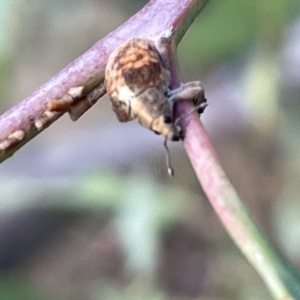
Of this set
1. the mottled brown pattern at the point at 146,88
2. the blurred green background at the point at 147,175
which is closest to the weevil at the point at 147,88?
the mottled brown pattern at the point at 146,88

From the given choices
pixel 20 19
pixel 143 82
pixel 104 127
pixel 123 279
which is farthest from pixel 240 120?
pixel 143 82

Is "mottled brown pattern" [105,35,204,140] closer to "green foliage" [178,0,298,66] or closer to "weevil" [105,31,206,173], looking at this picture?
"weevil" [105,31,206,173]

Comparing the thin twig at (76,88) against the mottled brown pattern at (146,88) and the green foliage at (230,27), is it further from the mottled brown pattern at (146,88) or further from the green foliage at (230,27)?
the green foliage at (230,27)

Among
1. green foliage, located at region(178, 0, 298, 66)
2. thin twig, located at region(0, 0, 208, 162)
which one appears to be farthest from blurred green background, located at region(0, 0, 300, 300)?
thin twig, located at region(0, 0, 208, 162)

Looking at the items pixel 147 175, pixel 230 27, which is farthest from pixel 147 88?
pixel 147 175

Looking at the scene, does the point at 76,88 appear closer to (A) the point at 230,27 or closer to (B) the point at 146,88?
(B) the point at 146,88

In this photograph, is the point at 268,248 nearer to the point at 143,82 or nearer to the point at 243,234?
the point at 243,234
